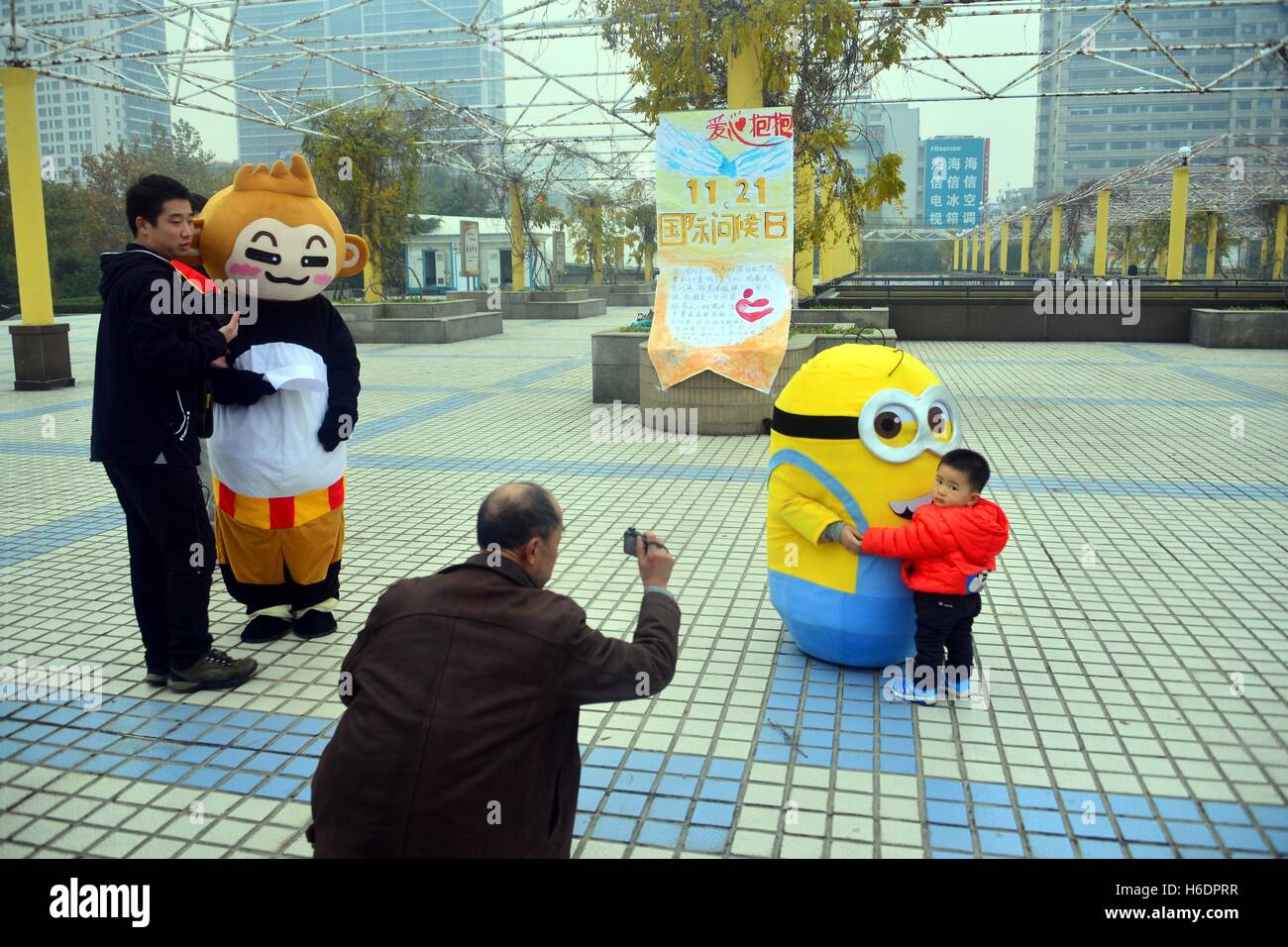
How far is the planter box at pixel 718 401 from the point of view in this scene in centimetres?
995

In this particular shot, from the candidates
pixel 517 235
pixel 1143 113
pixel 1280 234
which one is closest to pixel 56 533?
pixel 517 235

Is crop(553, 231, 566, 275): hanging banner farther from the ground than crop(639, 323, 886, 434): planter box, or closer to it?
farther from the ground

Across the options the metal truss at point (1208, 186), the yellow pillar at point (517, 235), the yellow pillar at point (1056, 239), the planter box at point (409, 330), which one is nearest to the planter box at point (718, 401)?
the planter box at point (409, 330)

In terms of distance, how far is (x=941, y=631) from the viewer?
13.1ft

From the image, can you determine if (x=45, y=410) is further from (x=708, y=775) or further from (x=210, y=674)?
(x=708, y=775)

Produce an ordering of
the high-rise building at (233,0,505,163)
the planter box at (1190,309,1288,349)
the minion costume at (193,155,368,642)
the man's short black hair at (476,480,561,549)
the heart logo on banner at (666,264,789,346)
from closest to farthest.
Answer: the man's short black hair at (476,480,561,549) < the minion costume at (193,155,368,642) < the heart logo on banner at (666,264,789,346) < the planter box at (1190,309,1288,349) < the high-rise building at (233,0,505,163)

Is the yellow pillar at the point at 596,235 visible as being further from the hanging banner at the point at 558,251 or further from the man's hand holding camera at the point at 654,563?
the man's hand holding camera at the point at 654,563

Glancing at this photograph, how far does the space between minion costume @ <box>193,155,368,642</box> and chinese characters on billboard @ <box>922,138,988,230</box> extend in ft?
134

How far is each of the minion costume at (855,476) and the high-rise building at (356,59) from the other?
4422mm

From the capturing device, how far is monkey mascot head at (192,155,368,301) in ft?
15.1

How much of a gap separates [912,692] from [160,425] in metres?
3.17

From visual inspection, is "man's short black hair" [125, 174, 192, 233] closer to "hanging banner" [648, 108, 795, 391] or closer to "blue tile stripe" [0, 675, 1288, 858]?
"blue tile stripe" [0, 675, 1288, 858]

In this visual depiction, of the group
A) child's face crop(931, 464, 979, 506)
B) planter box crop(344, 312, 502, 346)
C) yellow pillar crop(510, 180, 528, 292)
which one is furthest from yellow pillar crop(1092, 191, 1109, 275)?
child's face crop(931, 464, 979, 506)

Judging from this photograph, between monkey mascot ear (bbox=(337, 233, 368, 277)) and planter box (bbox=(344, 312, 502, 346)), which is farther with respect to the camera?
planter box (bbox=(344, 312, 502, 346))
